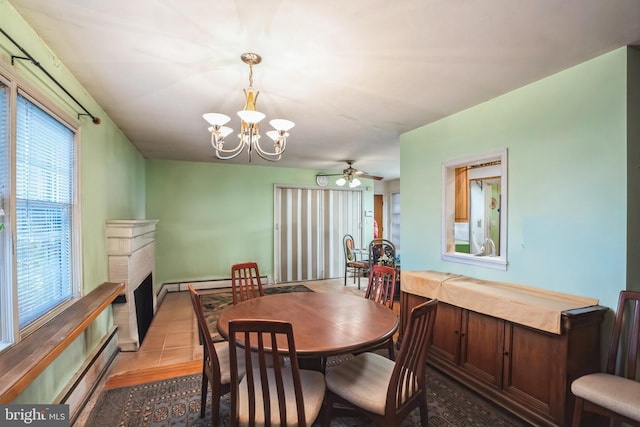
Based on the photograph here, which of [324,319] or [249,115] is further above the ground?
[249,115]

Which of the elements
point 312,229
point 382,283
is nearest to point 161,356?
point 382,283

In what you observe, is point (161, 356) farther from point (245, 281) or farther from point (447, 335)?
point (447, 335)

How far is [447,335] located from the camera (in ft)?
8.75

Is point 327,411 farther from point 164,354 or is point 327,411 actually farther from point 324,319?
point 164,354

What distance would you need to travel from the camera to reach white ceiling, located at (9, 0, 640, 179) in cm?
153

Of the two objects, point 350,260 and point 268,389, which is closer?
point 268,389

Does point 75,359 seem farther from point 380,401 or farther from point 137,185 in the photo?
point 137,185

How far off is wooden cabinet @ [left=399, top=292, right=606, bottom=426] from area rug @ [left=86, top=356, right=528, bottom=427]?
0.42 feet

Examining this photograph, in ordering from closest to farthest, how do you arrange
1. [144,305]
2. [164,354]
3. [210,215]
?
[164,354], [144,305], [210,215]

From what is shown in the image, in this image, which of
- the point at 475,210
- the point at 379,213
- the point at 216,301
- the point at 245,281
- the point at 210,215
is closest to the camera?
the point at 245,281

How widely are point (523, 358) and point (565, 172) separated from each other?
4.36ft

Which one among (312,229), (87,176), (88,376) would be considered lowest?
(88,376)

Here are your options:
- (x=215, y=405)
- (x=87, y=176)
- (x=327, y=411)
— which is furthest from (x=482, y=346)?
(x=87, y=176)

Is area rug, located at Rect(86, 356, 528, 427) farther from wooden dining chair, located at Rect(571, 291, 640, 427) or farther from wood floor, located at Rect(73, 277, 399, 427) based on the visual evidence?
wooden dining chair, located at Rect(571, 291, 640, 427)
